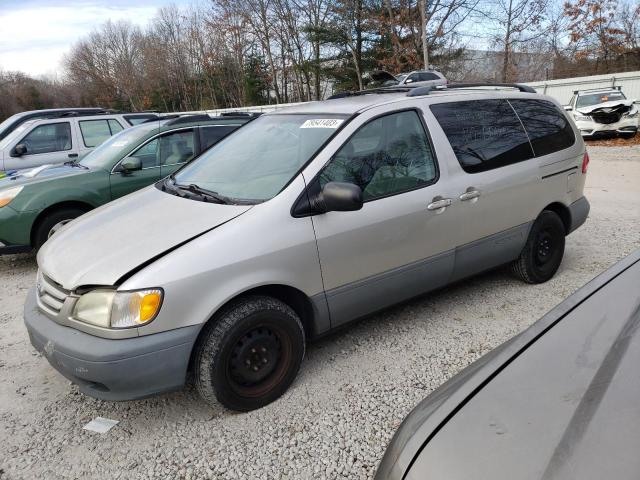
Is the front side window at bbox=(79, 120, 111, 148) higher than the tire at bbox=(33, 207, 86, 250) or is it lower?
higher

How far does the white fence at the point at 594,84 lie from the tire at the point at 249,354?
1925cm

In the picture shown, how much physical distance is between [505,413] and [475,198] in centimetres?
244

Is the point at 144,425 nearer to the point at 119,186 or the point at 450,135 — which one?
the point at 450,135

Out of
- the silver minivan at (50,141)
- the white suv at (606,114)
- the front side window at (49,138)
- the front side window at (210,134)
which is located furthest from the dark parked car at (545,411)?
the white suv at (606,114)

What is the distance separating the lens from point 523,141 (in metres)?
3.83

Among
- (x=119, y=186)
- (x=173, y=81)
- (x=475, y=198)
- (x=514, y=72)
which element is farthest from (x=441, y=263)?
(x=173, y=81)

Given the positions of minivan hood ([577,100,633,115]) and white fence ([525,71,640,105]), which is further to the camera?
white fence ([525,71,640,105])

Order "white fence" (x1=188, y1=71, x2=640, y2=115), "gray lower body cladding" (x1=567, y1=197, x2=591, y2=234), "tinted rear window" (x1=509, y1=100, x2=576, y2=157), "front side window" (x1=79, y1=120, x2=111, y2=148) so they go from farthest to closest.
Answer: "white fence" (x1=188, y1=71, x2=640, y2=115) < "front side window" (x1=79, y1=120, x2=111, y2=148) < "gray lower body cladding" (x1=567, y1=197, x2=591, y2=234) < "tinted rear window" (x1=509, y1=100, x2=576, y2=157)

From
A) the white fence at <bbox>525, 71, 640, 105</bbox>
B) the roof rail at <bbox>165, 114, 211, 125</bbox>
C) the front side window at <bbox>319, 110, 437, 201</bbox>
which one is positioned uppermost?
the white fence at <bbox>525, 71, 640, 105</bbox>

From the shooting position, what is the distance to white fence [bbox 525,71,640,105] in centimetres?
1773

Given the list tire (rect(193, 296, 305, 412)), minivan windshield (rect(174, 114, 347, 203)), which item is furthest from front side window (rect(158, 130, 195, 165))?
tire (rect(193, 296, 305, 412))

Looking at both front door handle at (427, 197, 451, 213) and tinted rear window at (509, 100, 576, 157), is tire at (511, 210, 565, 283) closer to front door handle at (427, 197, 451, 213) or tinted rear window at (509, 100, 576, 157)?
tinted rear window at (509, 100, 576, 157)

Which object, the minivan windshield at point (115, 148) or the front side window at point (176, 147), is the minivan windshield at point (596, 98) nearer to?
the front side window at point (176, 147)

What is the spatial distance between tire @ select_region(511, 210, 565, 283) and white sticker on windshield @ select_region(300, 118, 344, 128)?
206 cm
